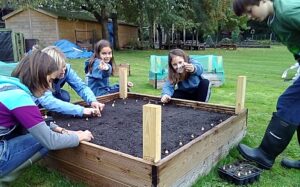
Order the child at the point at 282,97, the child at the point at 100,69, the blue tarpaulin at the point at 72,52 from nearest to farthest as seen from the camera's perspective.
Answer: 1. the child at the point at 282,97
2. the child at the point at 100,69
3. the blue tarpaulin at the point at 72,52

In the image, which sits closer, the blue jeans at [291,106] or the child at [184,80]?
the blue jeans at [291,106]

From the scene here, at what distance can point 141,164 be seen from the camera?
5.98ft

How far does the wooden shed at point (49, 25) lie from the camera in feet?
64.3

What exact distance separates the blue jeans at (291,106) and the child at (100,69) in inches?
83.5

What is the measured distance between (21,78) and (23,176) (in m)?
0.85

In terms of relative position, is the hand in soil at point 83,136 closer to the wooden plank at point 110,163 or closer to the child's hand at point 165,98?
the wooden plank at point 110,163

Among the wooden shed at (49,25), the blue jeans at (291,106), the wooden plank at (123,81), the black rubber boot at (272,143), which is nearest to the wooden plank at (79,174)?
the black rubber boot at (272,143)

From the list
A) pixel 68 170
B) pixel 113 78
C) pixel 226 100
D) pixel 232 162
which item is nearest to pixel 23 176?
pixel 68 170

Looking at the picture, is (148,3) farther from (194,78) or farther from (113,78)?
(194,78)

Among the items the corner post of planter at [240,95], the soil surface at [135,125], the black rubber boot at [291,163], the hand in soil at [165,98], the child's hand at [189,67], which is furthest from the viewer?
the hand in soil at [165,98]

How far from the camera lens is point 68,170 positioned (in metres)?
2.27

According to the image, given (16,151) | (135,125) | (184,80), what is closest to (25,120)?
(16,151)

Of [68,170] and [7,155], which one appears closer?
[7,155]

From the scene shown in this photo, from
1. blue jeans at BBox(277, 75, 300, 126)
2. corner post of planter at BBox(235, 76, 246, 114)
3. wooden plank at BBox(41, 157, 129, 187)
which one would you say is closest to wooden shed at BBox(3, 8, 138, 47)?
corner post of planter at BBox(235, 76, 246, 114)
